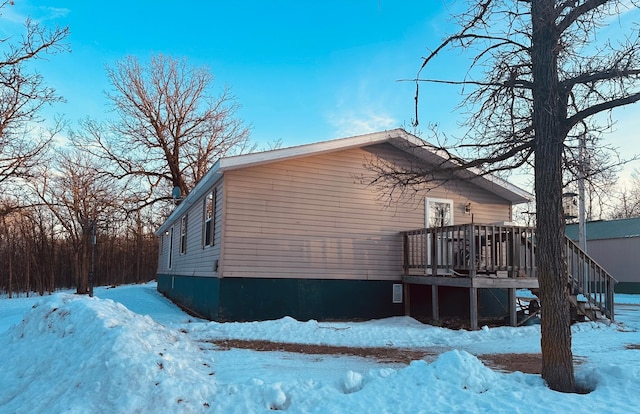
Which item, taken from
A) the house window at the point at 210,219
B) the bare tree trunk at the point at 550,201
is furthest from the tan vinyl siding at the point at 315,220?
the bare tree trunk at the point at 550,201

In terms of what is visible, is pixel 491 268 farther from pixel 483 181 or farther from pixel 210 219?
pixel 210 219

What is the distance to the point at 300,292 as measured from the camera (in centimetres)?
1082

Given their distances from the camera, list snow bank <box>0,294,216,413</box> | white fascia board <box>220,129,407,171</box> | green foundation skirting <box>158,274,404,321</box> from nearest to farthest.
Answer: snow bank <box>0,294,216,413</box> < white fascia board <box>220,129,407,171</box> < green foundation skirting <box>158,274,404,321</box>

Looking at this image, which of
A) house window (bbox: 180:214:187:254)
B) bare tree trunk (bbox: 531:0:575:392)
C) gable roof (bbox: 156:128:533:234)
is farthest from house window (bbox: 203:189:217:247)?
bare tree trunk (bbox: 531:0:575:392)

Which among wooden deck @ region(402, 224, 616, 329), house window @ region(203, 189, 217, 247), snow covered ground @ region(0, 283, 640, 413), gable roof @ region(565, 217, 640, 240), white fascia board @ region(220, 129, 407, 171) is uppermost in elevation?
white fascia board @ region(220, 129, 407, 171)

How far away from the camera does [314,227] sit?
1108 centimetres

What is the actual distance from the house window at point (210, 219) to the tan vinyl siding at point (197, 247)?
142mm

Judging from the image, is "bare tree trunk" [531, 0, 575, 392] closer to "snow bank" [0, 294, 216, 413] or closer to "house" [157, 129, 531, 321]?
"snow bank" [0, 294, 216, 413]

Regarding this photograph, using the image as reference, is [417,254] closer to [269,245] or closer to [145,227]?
[269,245]

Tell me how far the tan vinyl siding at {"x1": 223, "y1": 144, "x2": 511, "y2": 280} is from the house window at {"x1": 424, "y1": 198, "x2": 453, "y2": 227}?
0.61 ft

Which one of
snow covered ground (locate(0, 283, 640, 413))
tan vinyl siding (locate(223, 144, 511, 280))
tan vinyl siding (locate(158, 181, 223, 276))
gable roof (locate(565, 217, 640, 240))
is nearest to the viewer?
snow covered ground (locate(0, 283, 640, 413))

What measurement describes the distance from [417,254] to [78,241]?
76.1 feet

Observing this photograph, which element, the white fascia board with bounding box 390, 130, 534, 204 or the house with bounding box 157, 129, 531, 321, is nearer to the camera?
the house with bounding box 157, 129, 531, 321

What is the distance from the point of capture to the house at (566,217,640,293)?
84.0 ft
